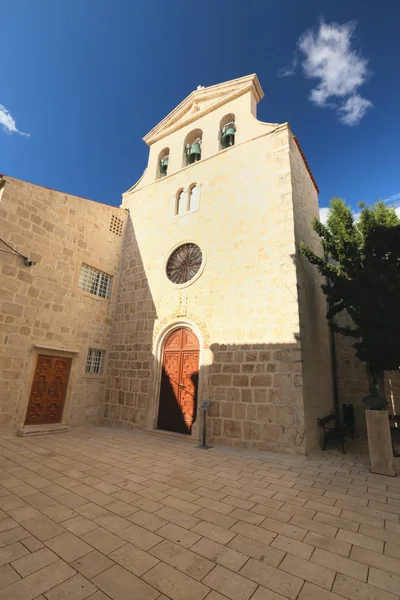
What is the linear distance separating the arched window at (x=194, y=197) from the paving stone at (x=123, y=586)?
8593 millimetres

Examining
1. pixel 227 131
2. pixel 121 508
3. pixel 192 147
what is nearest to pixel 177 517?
pixel 121 508

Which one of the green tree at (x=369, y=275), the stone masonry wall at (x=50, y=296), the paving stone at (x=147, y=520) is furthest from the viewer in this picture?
the stone masonry wall at (x=50, y=296)

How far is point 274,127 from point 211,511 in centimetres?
924

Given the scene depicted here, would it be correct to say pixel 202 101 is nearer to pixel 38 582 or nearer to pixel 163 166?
pixel 163 166

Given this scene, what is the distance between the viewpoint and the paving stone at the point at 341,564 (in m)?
2.20

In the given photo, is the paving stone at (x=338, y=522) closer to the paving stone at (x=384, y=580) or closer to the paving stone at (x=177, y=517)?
the paving stone at (x=384, y=580)

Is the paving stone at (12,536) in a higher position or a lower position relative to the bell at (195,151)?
lower

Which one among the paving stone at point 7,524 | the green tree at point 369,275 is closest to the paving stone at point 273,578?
the paving stone at point 7,524

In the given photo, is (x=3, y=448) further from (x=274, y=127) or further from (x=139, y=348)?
(x=274, y=127)

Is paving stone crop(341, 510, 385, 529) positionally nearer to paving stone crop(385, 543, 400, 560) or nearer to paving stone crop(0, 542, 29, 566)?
paving stone crop(385, 543, 400, 560)

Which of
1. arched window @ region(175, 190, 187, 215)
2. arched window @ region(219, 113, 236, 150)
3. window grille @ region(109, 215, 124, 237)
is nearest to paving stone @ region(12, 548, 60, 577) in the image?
arched window @ region(175, 190, 187, 215)

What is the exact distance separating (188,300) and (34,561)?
20.8 ft

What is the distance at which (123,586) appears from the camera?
77.4 inches

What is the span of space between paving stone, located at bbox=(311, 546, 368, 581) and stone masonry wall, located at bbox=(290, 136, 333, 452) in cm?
358
